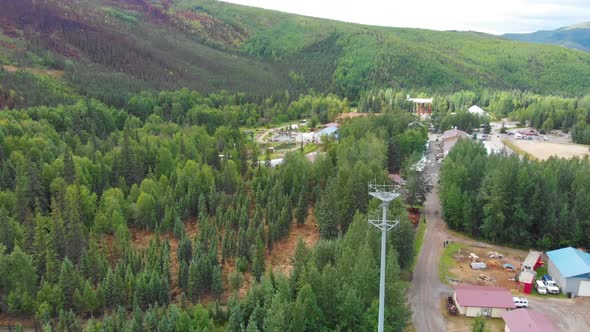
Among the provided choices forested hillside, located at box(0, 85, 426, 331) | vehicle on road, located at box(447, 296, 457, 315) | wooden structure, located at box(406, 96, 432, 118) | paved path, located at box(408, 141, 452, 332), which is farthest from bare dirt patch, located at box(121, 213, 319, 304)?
wooden structure, located at box(406, 96, 432, 118)

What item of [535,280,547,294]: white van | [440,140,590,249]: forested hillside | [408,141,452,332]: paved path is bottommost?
[408,141,452,332]: paved path

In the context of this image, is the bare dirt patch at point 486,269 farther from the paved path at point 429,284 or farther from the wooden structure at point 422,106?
the wooden structure at point 422,106

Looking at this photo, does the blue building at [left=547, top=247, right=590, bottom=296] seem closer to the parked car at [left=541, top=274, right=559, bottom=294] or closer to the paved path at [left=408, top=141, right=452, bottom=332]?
the parked car at [left=541, top=274, right=559, bottom=294]

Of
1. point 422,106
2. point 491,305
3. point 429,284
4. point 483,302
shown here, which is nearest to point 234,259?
point 429,284

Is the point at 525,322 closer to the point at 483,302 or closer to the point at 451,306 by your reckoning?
the point at 483,302

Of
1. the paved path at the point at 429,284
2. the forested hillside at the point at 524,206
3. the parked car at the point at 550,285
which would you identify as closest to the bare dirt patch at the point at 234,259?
the paved path at the point at 429,284

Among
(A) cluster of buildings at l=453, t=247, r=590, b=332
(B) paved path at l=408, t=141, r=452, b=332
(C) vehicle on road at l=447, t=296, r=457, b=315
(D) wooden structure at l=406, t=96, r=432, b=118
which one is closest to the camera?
(A) cluster of buildings at l=453, t=247, r=590, b=332
